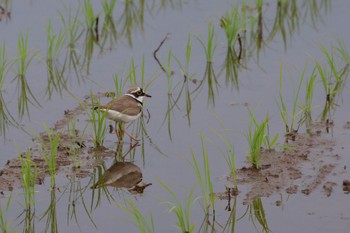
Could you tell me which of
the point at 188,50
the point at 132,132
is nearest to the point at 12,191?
the point at 132,132

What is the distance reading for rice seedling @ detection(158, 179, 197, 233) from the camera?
20.7 feet

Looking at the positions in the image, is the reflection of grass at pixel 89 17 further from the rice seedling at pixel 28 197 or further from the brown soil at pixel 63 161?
the rice seedling at pixel 28 197

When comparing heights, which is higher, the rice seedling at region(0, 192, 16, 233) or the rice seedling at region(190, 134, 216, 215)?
the rice seedling at region(190, 134, 216, 215)

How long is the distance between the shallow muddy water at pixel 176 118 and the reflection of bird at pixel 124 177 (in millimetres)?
16

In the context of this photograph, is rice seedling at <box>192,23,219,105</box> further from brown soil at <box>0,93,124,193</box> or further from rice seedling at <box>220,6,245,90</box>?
brown soil at <box>0,93,124,193</box>

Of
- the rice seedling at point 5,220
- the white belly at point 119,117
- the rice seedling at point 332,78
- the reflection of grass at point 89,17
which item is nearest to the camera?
the rice seedling at point 5,220

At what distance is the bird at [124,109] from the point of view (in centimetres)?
804

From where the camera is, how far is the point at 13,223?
6707 millimetres

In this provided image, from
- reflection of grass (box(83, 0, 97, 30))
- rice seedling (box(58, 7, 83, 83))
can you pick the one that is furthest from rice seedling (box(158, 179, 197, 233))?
reflection of grass (box(83, 0, 97, 30))

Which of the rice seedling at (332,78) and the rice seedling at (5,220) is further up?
the rice seedling at (332,78)

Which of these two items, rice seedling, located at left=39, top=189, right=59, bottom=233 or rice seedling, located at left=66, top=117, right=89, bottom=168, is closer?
rice seedling, located at left=39, top=189, right=59, bottom=233

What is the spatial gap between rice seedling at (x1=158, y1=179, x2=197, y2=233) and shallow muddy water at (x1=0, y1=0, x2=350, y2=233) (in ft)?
0.12

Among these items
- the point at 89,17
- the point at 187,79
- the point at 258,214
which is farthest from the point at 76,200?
the point at 89,17

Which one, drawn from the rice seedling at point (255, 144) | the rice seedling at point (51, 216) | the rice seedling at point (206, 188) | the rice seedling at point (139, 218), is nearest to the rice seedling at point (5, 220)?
the rice seedling at point (51, 216)
